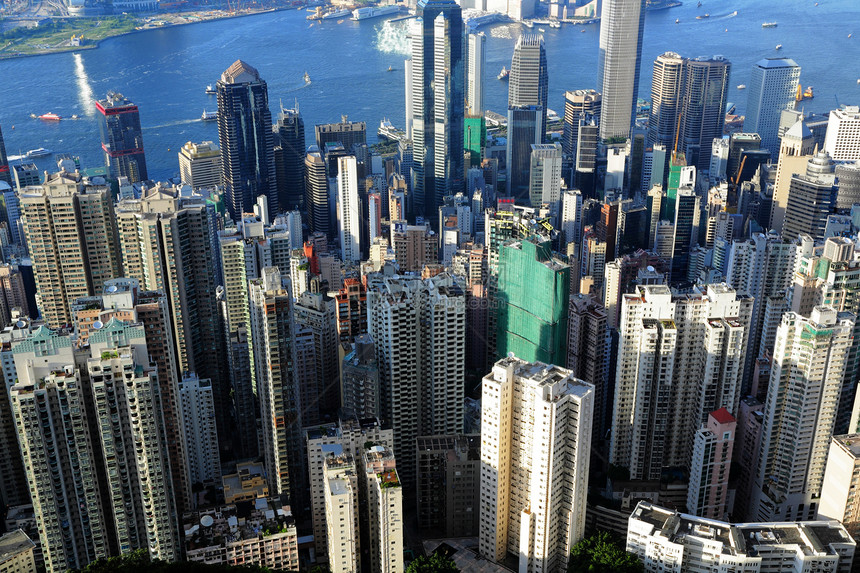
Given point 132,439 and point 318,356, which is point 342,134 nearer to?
point 318,356

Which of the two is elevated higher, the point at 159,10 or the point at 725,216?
the point at 159,10

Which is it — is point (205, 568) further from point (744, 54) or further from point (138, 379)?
point (744, 54)

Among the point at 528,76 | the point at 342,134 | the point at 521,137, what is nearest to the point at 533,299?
the point at 521,137

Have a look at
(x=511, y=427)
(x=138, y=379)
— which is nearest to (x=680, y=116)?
(x=511, y=427)

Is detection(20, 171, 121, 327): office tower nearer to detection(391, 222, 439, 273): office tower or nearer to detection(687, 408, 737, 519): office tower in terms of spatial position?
detection(391, 222, 439, 273): office tower

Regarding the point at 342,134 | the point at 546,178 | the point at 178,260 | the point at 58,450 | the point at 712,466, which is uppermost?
the point at 178,260

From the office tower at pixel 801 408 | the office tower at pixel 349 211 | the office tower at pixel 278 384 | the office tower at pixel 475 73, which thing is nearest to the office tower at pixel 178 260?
the office tower at pixel 278 384
